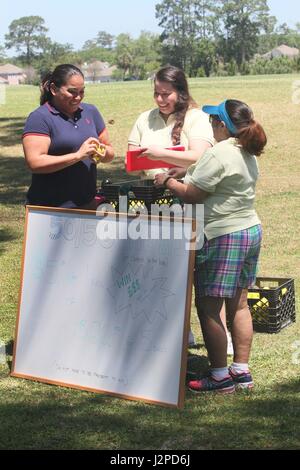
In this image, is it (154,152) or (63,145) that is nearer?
(154,152)

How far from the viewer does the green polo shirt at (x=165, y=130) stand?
533cm

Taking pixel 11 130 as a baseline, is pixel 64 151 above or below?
above

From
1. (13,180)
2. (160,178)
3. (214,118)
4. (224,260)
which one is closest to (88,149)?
(160,178)

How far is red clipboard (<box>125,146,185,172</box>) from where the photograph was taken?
5207mm

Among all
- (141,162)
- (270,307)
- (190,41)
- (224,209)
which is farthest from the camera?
(190,41)

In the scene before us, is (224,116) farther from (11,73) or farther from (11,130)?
(11,73)

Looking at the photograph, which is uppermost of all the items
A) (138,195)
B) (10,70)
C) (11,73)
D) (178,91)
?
(178,91)

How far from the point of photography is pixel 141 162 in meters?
5.26

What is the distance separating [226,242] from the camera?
15.8 feet

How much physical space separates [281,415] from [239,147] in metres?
1.57

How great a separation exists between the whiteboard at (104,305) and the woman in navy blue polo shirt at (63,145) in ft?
0.88

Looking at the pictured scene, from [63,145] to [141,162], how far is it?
1.78 feet

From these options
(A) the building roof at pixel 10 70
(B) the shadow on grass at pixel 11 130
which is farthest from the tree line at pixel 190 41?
(B) the shadow on grass at pixel 11 130

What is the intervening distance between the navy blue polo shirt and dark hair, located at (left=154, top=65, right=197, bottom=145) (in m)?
0.59
